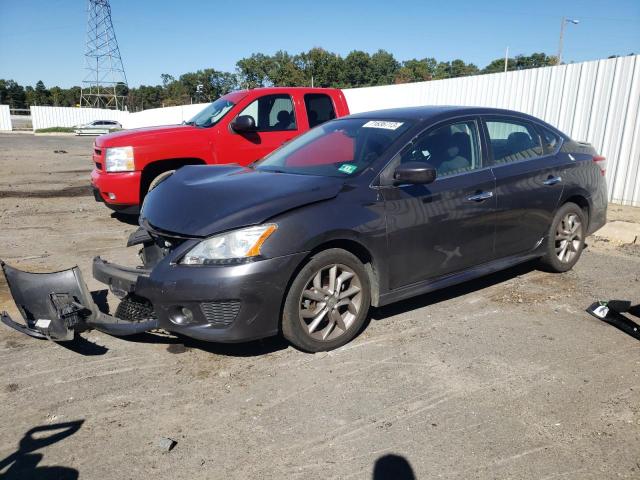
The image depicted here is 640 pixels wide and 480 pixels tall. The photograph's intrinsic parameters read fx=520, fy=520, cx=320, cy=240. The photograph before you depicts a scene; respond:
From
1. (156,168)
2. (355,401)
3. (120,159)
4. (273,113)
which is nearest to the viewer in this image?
(355,401)

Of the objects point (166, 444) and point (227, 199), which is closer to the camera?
point (166, 444)

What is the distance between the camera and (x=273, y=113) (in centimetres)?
778

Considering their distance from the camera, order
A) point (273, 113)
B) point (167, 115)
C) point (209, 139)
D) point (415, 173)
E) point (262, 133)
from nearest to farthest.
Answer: point (415, 173), point (209, 139), point (262, 133), point (273, 113), point (167, 115)

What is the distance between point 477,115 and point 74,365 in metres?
3.85

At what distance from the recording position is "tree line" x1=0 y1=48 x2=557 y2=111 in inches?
3137

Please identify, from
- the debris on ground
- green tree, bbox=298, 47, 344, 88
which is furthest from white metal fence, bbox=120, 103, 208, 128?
green tree, bbox=298, 47, 344, 88

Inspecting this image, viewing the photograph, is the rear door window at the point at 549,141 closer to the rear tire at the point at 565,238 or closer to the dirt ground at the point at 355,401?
the rear tire at the point at 565,238

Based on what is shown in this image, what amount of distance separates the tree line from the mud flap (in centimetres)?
7343

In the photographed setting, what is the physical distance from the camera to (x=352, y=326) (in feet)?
12.6

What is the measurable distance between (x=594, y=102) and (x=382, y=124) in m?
6.59

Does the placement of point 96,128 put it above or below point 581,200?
below

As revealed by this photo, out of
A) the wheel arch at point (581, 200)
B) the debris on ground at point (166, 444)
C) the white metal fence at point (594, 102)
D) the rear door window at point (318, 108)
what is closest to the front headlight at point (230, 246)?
the debris on ground at point (166, 444)

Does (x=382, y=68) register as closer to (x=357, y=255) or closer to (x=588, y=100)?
(x=588, y=100)

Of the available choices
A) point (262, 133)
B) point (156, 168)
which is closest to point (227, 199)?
point (156, 168)
